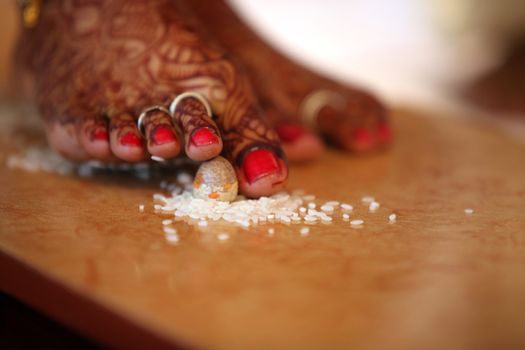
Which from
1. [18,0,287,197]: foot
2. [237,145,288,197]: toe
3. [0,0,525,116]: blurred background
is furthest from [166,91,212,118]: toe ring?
[0,0,525,116]: blurred background

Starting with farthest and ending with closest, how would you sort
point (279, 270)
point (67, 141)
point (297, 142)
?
1. point (297, 142)
2. point (67, 141)
3. point (279, 270)

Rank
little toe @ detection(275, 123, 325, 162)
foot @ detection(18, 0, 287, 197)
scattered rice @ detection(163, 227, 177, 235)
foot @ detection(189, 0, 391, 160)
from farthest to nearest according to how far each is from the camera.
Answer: foot @ detection(189, 0, 391, 160)
little toe @ detection(275, 123, 325, 162)
foot @ detection(18, 0, 287, 197)
scattered rice @ detection(163, 227, 177, 235)

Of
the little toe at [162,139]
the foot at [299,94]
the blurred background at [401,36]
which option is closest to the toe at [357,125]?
the foot at [299,94]

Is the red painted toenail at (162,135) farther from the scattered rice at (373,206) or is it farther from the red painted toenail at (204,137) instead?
the scattered rice at (373,206)

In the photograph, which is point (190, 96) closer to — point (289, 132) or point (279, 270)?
point (289, 132)

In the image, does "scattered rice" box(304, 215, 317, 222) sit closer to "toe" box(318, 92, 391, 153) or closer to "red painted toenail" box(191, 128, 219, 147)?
"red painted toenail" box(191, 128, 219, 147)

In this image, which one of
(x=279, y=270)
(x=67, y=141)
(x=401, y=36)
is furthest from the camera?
(x=401, y=36)

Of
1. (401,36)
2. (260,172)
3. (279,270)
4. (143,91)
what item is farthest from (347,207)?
(401,36)
